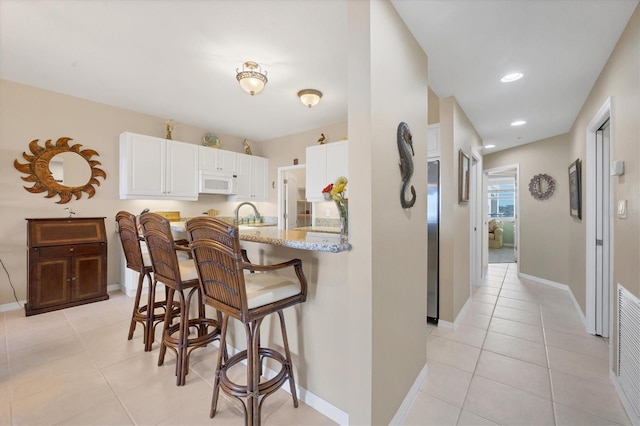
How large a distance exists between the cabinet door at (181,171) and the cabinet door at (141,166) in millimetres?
105

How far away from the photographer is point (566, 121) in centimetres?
365

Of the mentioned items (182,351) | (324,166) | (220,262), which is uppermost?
(324,166)

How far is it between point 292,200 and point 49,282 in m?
3.85

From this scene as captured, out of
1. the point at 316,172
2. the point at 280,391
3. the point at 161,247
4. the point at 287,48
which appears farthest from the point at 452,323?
the point at 287,48

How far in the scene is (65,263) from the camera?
3221 mm

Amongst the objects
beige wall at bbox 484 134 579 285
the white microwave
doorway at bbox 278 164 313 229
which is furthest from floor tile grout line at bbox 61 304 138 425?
beige wall at bbox 484 134 579 285

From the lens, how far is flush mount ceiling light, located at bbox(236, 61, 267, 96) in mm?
2629

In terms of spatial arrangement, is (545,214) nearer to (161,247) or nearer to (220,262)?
(220,262)

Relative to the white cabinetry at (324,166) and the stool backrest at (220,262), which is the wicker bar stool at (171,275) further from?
the white cabinetry at (324,166)

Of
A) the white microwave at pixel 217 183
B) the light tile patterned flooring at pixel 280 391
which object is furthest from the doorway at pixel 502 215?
the white microwave at pixel 217 183

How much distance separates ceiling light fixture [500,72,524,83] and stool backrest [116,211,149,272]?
3.36 m

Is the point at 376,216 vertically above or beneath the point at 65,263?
above

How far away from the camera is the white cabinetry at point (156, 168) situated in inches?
150

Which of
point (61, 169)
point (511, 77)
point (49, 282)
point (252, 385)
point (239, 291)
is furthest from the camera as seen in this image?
point (61, 169)
